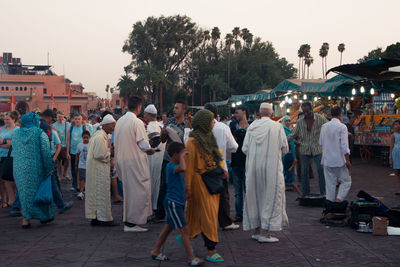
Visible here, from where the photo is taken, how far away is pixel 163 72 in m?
58.4

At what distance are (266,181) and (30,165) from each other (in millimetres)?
3615

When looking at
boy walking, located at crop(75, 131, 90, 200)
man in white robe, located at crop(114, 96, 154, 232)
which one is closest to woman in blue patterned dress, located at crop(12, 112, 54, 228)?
man in white robe, located at crop(114, 96, 154, 232)

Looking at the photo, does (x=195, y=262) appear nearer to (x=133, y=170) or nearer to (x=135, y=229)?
(x=135, y=229)

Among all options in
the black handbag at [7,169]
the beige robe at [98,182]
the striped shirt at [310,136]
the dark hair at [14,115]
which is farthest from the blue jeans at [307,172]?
the dark hair at [14,115]

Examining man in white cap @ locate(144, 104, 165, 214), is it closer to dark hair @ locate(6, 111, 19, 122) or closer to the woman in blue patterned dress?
the woman in blue patterned dress

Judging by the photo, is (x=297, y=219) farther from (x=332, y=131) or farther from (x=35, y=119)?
(x=35, y=119)

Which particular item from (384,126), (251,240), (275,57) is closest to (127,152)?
(251,240)

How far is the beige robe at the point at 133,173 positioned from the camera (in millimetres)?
6750

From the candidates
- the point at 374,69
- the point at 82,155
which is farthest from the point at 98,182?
the point at 374,69

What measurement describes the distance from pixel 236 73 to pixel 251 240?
5984cm

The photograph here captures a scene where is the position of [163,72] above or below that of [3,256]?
above

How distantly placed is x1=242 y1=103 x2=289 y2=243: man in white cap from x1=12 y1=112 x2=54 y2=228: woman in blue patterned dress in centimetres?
314

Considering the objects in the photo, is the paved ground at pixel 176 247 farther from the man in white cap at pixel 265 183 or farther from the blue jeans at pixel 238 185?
the blue jeans at pixel 238 185

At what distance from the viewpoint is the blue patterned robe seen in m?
7.20
